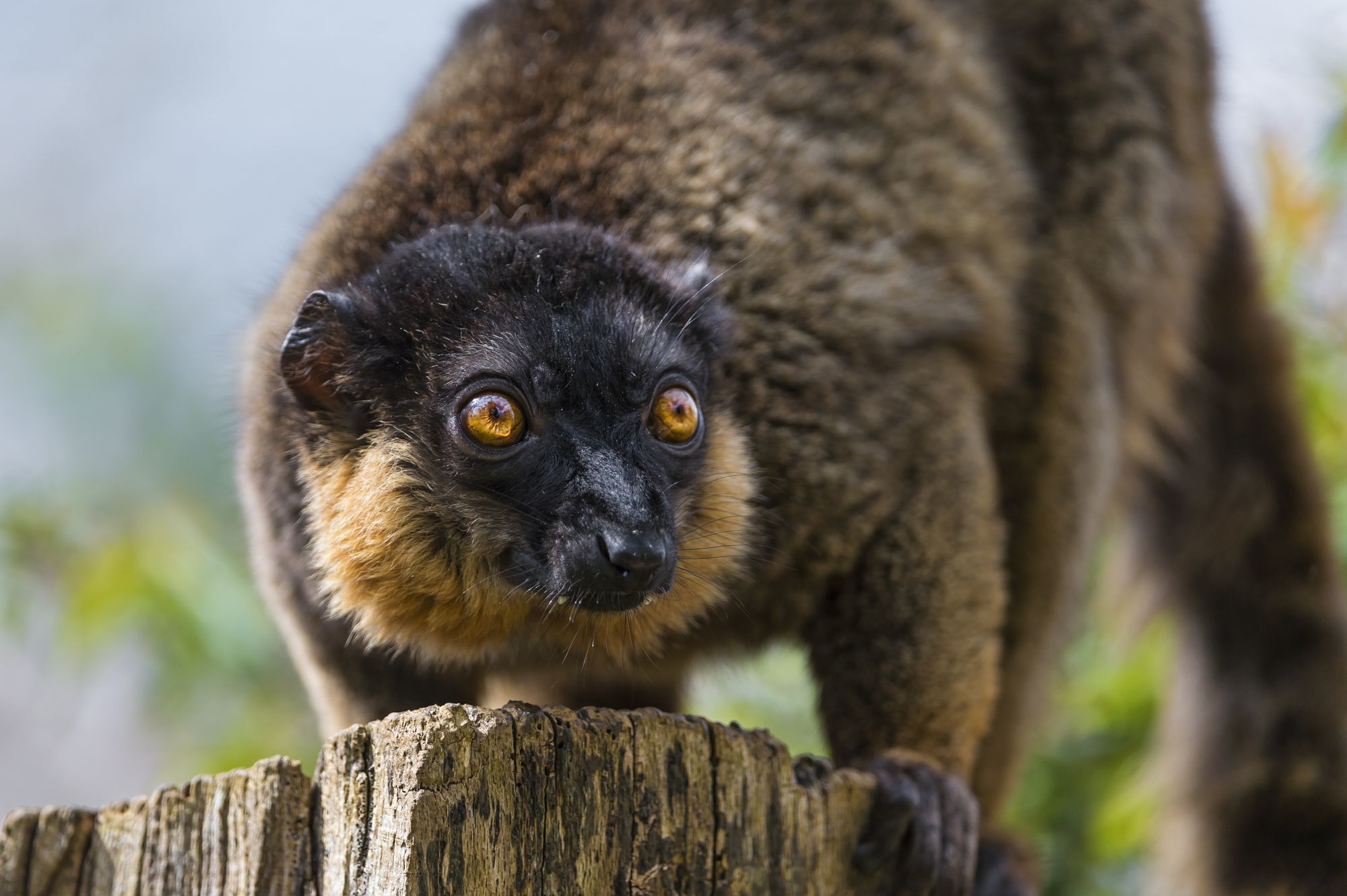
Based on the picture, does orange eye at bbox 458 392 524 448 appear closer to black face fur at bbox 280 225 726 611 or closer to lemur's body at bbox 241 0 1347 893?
black face fur at bbox 280 225 726 611

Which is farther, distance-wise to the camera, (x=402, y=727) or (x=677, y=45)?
(x=677, y=45)

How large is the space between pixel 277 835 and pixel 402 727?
41 centimetres

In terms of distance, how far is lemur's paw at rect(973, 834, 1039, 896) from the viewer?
14.1ft

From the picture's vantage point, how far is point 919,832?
11.8 ft

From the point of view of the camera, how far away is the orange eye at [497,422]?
130 inches

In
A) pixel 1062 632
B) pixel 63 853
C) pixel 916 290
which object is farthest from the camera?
pixel 1062 632

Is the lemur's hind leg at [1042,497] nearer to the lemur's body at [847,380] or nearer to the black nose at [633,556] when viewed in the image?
the lemur's body at [847,380]

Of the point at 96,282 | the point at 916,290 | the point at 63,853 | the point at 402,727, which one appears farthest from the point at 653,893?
the point at 96,282

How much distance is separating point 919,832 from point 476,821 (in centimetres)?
136

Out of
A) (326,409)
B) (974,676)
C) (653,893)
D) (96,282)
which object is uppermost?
(96,282)

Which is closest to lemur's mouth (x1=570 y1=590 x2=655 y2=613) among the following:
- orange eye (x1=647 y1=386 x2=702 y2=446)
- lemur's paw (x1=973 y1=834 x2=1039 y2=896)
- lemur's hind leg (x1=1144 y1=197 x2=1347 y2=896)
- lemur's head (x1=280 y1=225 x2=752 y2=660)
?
lemur's head (x1=280 y1=225 x2=752 y2=660)

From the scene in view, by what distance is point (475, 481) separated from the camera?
11.0 ft

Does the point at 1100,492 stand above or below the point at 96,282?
below

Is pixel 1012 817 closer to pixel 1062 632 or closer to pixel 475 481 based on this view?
pixel 1062 632
